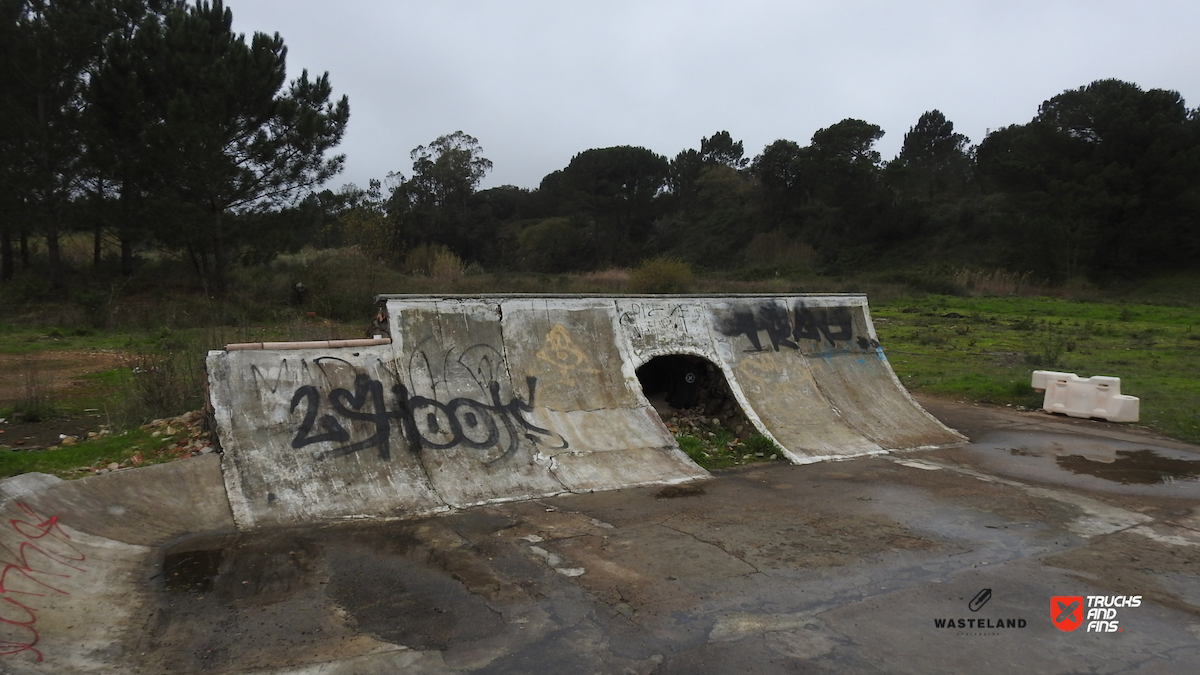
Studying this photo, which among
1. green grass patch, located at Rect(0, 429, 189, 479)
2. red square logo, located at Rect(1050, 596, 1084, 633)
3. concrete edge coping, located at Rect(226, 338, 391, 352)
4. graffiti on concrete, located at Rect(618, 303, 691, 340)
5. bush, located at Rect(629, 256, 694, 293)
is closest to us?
red square logo, located at Rect(1050, 596, 1084, 633)

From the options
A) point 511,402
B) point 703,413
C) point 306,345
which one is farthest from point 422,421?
point 703,413

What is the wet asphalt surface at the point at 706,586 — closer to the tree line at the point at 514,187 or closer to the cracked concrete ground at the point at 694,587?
the cracked concrete ground at the point at 694,587

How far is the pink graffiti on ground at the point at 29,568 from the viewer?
3.89 metres

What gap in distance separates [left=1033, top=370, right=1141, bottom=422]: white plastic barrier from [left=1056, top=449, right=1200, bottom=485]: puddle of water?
6.03 feet

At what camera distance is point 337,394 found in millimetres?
6922

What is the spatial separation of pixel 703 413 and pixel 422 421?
410 cm

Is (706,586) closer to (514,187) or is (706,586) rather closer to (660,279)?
(660,279)

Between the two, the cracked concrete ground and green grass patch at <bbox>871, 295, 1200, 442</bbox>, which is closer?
the cracked concrete ground

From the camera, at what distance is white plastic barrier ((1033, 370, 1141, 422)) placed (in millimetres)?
10898

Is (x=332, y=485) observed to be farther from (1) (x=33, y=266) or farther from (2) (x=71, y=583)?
(1) (x=33, y=266)

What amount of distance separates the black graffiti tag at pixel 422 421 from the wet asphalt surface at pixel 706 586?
96 centimetres

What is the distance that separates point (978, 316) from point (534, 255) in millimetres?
32251

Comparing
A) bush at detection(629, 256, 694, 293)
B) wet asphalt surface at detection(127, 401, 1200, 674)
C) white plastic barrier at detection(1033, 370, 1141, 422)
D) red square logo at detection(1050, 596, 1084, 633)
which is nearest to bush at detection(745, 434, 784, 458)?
wet asphalt surface at detection(127, 401, 1200, 674)

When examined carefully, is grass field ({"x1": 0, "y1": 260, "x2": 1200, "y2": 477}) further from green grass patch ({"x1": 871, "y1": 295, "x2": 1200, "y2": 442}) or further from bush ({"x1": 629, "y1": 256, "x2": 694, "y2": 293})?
bush ({"x1": 629, "y1": 256, "x2": 694, "y2": 293})
